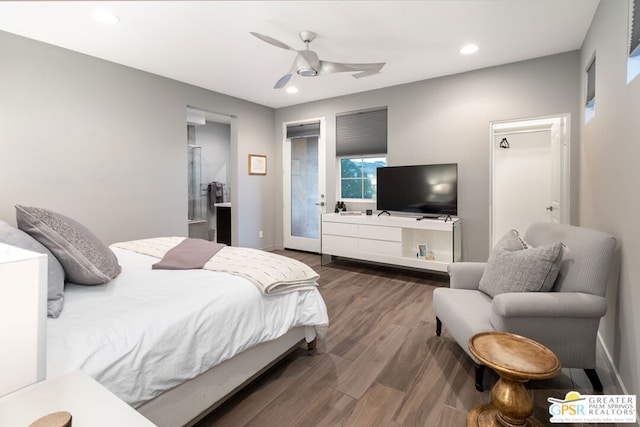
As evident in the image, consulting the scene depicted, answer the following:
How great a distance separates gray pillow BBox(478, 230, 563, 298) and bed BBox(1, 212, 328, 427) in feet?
3.89

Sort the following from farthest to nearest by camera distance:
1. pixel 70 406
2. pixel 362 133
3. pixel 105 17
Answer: pixel 362 133 < pixel 105 17 < pixel 70 406

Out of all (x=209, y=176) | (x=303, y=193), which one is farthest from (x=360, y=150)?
(x=209, y=176)

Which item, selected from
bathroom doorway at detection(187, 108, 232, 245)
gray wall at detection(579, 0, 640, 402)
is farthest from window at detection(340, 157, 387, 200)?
gray wall at detection(579, 0, 640, 402)

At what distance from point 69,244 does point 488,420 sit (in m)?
2.22

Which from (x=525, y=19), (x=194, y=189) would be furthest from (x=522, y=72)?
(x=194, y=189)

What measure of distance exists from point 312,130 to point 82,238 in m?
4.14

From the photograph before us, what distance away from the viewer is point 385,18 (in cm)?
274

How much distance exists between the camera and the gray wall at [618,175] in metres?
1.68

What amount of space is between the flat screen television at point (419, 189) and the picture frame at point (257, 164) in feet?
7.17

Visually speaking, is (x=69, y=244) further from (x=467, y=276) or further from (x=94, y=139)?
(x=467, y=276)

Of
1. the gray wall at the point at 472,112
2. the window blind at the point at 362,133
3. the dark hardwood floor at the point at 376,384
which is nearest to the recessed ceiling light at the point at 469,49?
the gray wall at the point at 472,112

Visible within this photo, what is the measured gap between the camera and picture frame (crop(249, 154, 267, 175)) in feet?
17.8

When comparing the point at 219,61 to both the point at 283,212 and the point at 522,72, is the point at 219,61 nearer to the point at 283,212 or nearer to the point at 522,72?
the point at 283,212

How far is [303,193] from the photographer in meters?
5.73
